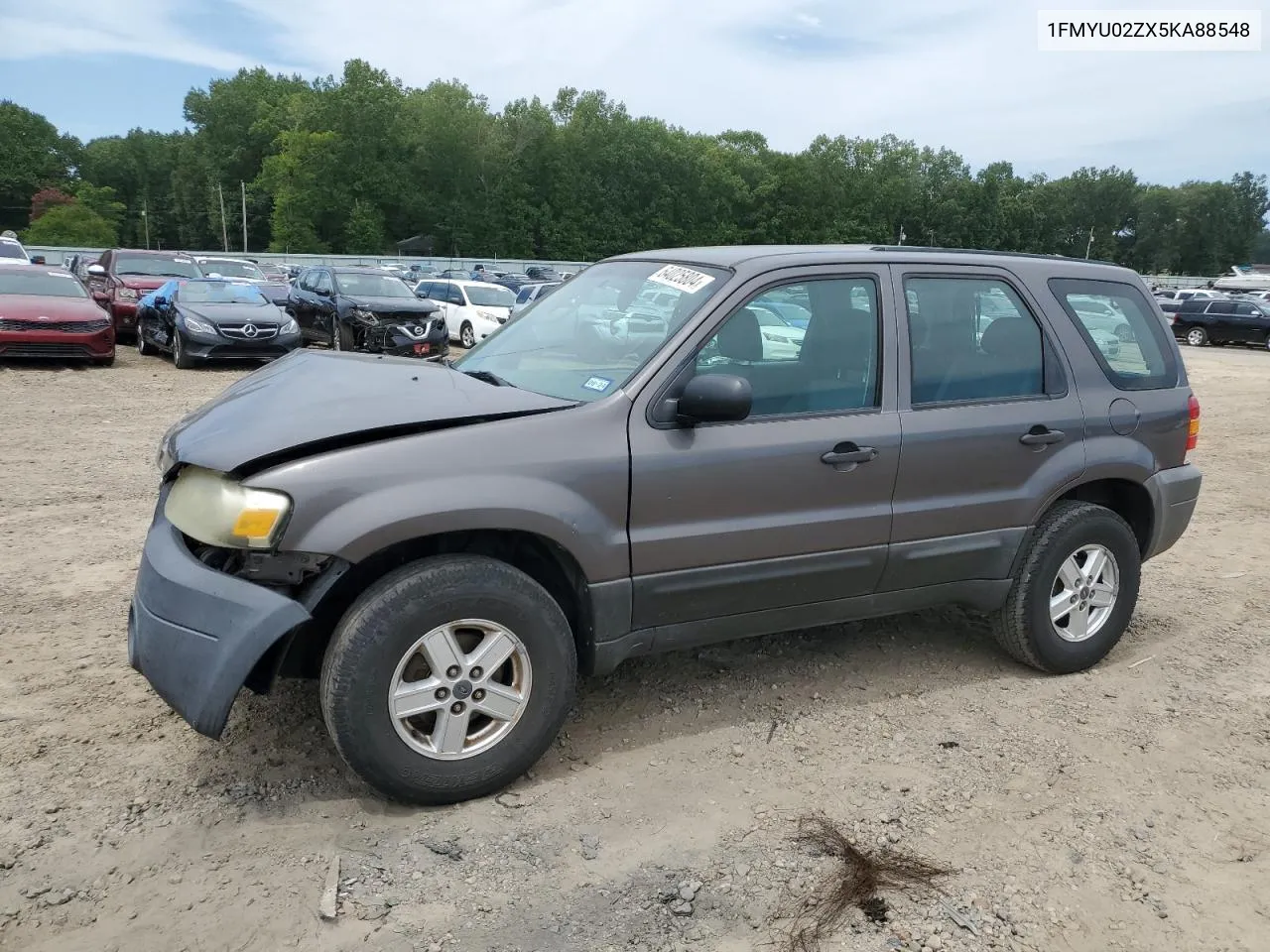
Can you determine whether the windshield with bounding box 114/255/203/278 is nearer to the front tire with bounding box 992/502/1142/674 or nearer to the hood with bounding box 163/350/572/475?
the hood with bounding box 163/350/572/475

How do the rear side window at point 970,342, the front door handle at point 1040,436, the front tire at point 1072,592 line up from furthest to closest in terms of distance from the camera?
the front tire at point 1072,592, the front door handle at point 1040,436, the rear side window at point 970,342

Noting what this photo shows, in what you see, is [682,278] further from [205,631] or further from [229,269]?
[229,269]

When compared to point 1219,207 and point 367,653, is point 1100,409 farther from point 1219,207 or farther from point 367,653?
point 1219,207

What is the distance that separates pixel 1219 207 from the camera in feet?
377

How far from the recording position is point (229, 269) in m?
20.2

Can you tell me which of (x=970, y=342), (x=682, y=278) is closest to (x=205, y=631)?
(x=682, y=278)

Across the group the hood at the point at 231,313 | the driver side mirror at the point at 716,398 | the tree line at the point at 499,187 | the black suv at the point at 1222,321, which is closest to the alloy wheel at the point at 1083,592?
the driver side mirror at the point at 716,398

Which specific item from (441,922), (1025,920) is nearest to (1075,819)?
(1025,920)

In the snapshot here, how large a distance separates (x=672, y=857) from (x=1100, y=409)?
2.82 m

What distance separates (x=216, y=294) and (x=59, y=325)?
232 cm

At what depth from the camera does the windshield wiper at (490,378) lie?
12.1 feet

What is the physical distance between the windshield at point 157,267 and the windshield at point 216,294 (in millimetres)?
2768

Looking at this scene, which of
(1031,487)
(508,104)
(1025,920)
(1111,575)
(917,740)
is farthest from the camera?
(508,104)

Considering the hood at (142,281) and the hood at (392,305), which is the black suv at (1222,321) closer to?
the hood at (392,305)
